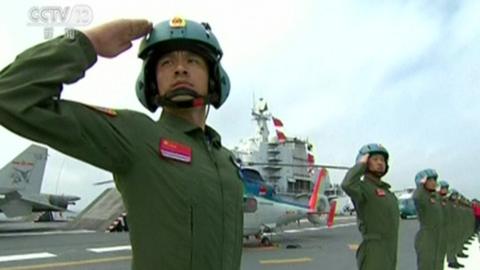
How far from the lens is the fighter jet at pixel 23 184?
20.4m

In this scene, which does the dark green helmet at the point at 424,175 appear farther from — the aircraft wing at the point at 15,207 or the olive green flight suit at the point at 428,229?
the aircraft wing at the point at 15,207

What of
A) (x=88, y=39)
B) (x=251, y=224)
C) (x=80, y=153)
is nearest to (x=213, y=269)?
(x=80, y=153)

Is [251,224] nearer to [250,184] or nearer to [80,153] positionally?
[250,184]

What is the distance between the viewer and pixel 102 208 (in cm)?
2344

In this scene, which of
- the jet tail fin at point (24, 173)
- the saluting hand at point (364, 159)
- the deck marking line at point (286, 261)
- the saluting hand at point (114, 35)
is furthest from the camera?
the jet tail fin at point (24, 173)

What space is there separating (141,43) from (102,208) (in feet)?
75.5

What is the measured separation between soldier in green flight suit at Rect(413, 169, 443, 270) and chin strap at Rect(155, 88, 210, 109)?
5523mm

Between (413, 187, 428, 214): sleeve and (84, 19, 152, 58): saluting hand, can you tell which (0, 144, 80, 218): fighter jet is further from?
(84, 19, 152, 58): saluting hand

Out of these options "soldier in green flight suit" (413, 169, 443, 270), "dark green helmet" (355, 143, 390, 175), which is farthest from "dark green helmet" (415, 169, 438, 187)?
"dark green helmet" (355, 143, 390, 175)

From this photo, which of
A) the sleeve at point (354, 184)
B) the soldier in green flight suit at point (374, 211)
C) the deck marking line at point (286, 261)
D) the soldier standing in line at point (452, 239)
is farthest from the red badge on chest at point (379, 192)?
the deck marking line at point (286, 261)

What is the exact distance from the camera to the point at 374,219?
14.9 ft

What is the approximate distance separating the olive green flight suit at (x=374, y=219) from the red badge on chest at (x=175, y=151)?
10.4ft

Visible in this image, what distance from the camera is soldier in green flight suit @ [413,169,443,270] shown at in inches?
247

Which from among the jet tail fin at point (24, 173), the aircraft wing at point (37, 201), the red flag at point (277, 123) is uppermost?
the red flag at point (277, 123)
